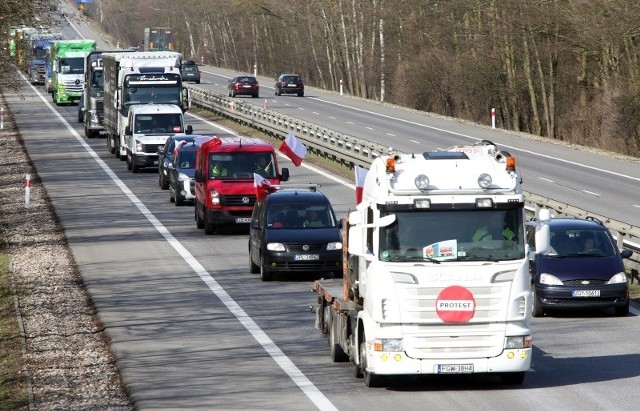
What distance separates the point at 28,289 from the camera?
25500 mm

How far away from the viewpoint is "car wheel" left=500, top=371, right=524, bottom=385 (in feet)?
53.1

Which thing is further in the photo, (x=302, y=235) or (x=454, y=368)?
(x=302, y=235)

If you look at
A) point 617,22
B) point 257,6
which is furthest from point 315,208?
point 257,6

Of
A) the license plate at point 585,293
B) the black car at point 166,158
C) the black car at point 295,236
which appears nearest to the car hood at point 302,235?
the black car at point 295,236

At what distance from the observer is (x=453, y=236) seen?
15672mm

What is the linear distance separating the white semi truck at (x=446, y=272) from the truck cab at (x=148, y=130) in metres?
33.0

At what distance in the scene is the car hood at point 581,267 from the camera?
71.2ft

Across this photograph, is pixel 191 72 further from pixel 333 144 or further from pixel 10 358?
pixel 10 358

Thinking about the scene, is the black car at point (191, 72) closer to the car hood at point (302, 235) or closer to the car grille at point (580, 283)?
the car hood at point (302, 235)

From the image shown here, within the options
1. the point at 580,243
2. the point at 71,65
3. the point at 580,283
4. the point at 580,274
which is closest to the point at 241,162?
the point at 580,243

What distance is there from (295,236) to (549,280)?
589cm

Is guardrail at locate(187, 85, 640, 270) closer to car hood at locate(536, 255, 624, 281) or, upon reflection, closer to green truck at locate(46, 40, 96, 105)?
car hood at locate(536, 255, 624, 281)

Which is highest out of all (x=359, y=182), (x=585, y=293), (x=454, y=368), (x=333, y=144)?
(x=359, y=182)

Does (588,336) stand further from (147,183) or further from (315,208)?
(147,183)
